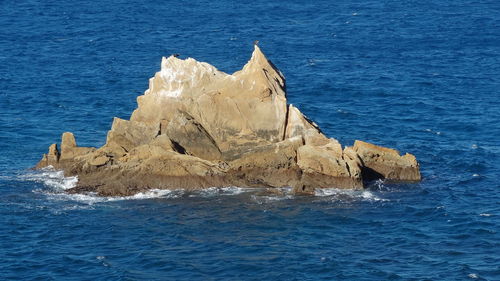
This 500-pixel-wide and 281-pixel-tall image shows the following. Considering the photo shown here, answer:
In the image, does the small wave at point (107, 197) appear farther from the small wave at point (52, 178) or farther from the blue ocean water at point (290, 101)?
the small wave at point (52, 178)

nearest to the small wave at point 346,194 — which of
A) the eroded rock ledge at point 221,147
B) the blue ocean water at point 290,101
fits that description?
the blue ocean water at point 290,101

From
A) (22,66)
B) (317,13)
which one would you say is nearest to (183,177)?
(22,66)

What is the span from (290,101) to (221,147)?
28.2 meters

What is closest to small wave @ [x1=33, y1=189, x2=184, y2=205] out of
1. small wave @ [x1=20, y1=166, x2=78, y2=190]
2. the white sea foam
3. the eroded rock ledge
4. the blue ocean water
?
the white sea foam

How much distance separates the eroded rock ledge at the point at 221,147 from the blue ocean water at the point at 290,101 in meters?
2.00

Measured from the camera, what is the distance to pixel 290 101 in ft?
380

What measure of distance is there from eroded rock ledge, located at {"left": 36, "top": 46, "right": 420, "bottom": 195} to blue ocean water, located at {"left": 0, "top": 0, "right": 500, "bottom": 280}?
1996 mm

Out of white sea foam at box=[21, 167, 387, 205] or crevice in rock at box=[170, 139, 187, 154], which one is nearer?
white sea foam at box=[21, 167, 387, 205]

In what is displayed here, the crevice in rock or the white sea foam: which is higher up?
the crevice in rock

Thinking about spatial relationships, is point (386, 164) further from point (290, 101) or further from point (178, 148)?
point (290, 101)

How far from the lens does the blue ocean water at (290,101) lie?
7388cm

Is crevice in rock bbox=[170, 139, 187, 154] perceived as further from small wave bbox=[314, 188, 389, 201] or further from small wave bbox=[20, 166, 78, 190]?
small wave bbox=[314, 188, 389, 201]

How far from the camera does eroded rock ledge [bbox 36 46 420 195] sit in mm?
86562

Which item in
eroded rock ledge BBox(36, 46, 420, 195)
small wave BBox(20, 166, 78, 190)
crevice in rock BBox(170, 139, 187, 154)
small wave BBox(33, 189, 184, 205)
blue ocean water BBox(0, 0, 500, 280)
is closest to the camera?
blue ocean water BBox(0, 0, 500, 280)
